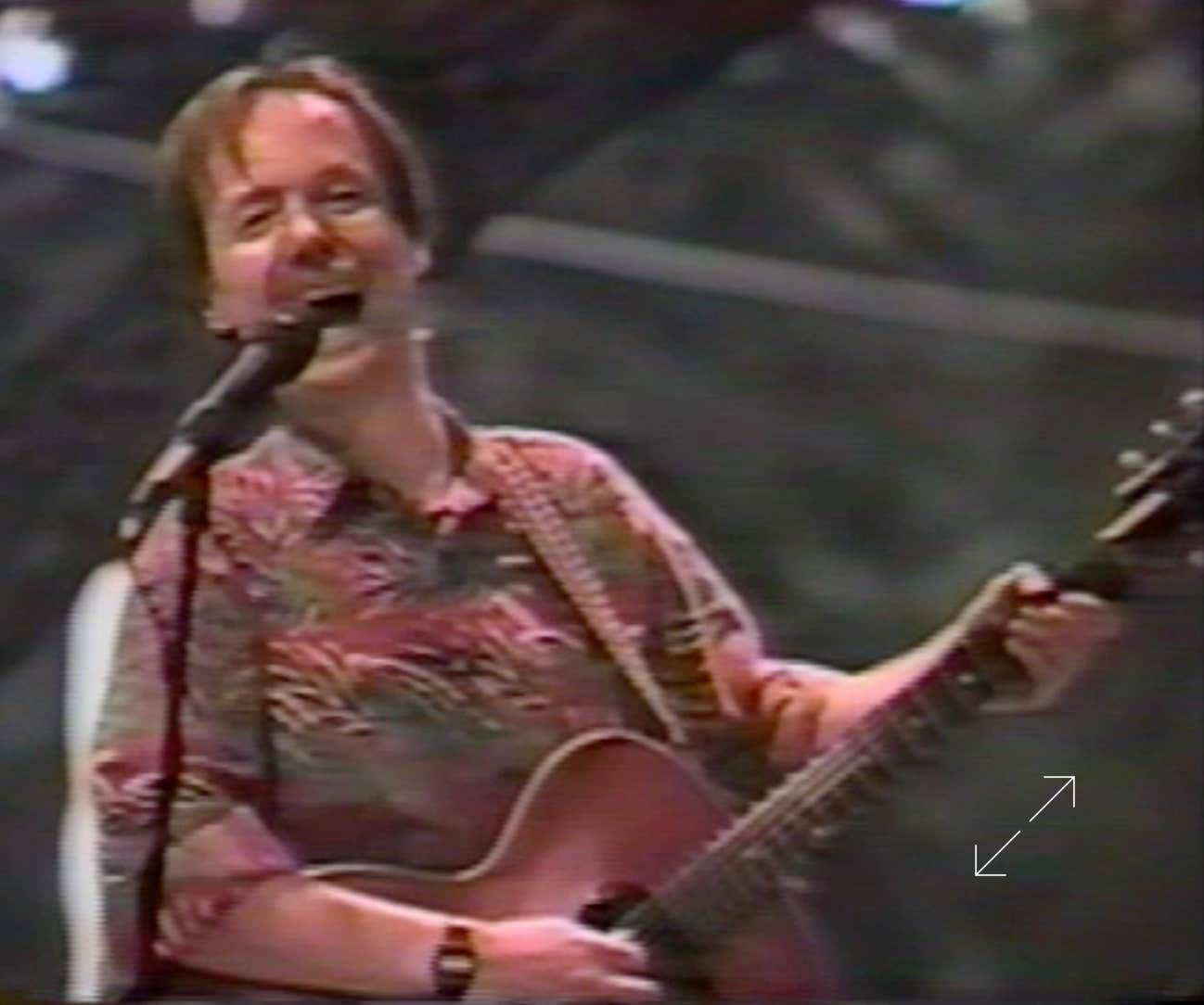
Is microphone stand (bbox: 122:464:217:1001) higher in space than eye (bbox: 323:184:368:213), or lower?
lower

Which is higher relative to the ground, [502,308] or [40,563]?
[502,308]

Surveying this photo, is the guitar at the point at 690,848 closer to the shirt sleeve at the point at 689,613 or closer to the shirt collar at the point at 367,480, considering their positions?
the shirt sleeve at the point at 689,613

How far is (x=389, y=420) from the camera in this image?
55.4 inches

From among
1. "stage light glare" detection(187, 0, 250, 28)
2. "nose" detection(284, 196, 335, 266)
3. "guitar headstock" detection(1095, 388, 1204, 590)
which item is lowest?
"guitar headstock" detection(1095, 388, 1204, 590)

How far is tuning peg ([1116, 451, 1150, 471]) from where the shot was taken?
1397 millimetres

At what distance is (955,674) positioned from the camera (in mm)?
1381

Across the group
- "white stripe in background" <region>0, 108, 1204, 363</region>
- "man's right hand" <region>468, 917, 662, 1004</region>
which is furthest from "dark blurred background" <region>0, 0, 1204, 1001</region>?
"man's right hand" <region>468, 917, 662, 1004</region>

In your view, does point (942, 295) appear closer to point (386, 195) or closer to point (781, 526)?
point (781, 526)

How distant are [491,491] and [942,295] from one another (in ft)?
1.02

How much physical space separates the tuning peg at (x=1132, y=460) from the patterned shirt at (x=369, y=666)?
25cm

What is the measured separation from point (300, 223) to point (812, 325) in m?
0.33

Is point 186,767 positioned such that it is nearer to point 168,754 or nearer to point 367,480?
point 168,754

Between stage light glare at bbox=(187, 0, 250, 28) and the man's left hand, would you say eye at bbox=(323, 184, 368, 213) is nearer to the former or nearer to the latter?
Answer: stage light glare at bbox=(187, 0, 250, 28)

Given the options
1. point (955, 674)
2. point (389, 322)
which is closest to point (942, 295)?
point (955, 674)
